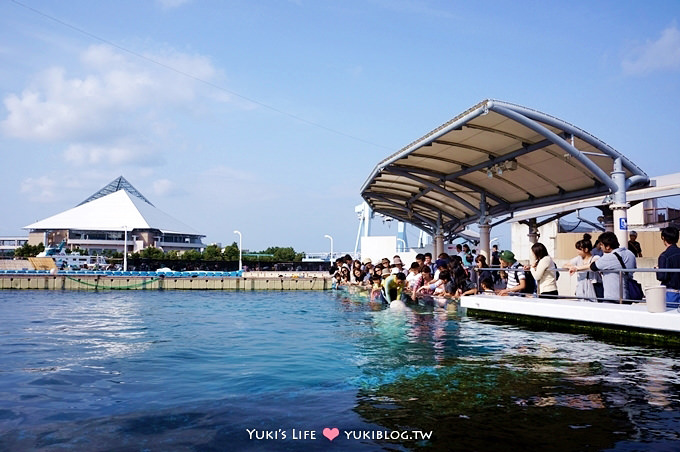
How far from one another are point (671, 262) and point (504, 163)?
8066 millimetres

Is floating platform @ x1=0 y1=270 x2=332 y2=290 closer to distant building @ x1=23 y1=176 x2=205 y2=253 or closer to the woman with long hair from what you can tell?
the woman with long hair

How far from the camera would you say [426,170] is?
20.0 meters

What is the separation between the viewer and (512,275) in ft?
41.6

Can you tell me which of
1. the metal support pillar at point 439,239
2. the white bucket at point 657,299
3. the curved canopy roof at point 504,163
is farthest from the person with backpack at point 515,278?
the metal support pillar at point 439,239

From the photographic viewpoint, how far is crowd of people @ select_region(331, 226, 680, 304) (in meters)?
8.91

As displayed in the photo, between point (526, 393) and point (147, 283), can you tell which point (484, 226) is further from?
point (147, 283)

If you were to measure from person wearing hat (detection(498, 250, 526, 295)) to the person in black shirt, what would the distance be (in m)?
3.31

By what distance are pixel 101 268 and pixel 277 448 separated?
56.5m

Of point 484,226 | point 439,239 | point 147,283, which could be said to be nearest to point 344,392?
point 484,226

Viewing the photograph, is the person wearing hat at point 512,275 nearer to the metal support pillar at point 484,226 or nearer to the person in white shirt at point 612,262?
the person in white shirt at point 612,262

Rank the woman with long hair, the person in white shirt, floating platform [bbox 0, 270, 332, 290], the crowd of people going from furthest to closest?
floating platform [bbox 0, 270, 332, 290] → the woman with long hair → the person in white shirt → the crowd of people

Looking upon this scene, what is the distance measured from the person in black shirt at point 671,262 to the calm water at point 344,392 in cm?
123

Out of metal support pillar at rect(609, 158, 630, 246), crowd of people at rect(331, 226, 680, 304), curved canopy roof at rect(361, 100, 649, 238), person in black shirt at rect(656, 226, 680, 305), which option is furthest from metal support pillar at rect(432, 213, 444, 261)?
person in black shirt at rect(656, 226, 680, 305)

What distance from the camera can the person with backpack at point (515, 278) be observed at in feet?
39.7
